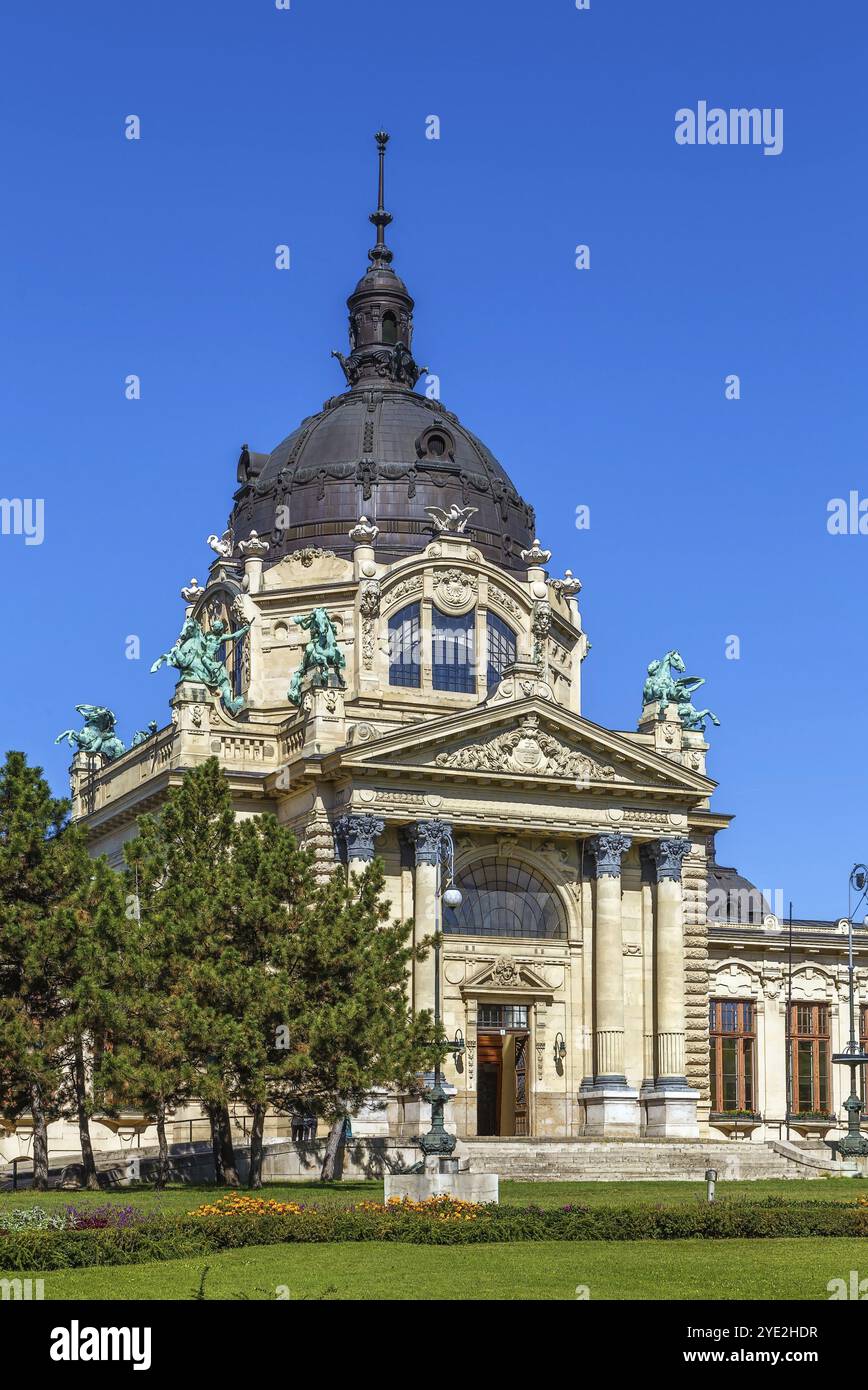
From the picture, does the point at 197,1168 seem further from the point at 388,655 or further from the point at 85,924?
the point at 388,655

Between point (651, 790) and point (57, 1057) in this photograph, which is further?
point (651, 790)

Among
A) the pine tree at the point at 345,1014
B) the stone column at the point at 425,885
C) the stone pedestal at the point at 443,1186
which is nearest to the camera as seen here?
the stone pedestal at the point at 443,1186

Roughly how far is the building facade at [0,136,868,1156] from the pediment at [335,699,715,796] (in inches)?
3.5

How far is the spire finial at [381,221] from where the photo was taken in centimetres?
8825

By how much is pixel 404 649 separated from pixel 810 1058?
2413 centimetres

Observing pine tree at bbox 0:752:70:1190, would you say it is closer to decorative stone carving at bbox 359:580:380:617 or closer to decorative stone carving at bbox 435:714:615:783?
decorative stone carving at bbox 435:714:615:783

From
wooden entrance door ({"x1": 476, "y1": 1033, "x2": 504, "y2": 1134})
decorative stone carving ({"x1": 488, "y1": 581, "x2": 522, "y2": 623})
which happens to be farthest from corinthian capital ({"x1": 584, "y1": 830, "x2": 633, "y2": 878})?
decorative stone carving ({"x1": 488, "y1": 581, "x2": 522, "y2": 623})

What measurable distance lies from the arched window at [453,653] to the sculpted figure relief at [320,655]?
536 cm

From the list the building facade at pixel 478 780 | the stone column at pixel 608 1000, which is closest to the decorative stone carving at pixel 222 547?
the building facade at pixel 478 780

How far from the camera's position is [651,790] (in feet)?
225

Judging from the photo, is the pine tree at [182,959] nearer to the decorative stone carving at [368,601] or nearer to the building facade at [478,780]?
the building facade at [478,780]

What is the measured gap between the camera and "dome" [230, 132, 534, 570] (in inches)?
3051
